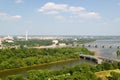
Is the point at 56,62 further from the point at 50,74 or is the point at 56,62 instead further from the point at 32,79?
the point at 32,79

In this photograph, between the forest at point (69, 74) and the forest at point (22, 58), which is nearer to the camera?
the forest at point (69, 74)

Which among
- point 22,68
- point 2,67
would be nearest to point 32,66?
point 22,68

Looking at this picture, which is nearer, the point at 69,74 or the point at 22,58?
the point at 69,74

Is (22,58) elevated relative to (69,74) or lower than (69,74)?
lower

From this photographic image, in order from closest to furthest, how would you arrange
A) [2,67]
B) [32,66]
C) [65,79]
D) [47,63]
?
[65,79]
[2,67]
[32,66]
[47,63]

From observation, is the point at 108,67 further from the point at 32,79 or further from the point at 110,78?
the point at 32,79

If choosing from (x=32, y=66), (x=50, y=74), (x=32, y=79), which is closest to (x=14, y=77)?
(x=32, y=79)

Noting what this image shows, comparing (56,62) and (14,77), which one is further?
(56,62)

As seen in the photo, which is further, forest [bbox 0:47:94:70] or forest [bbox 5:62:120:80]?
forest [bbox 0:47:94:70]

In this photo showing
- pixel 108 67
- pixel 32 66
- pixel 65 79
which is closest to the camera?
pixel 65 79
